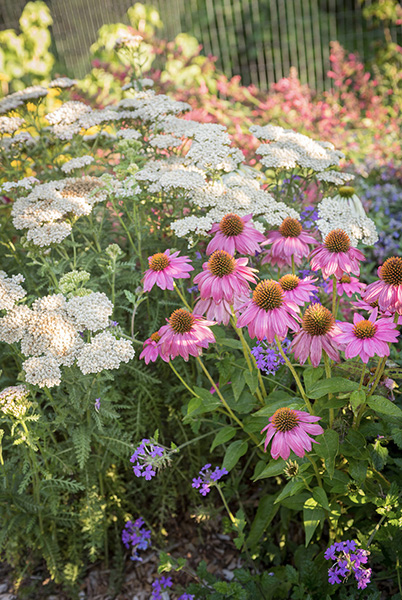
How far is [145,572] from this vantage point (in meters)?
2.35

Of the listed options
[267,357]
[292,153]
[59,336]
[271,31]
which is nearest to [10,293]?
[59,336]

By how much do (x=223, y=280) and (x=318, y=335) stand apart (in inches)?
12.9

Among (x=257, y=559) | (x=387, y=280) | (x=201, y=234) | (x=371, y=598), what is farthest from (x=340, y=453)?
(x=201, y=234)

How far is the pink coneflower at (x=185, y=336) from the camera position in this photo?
5.12ft

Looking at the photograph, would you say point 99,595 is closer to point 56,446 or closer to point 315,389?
point 56,446

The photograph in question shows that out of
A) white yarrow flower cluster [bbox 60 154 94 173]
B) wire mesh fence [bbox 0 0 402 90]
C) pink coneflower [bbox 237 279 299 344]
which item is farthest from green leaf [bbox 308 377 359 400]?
wire mesh fence [bbox 0 0 402 90]

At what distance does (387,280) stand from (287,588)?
1.25m

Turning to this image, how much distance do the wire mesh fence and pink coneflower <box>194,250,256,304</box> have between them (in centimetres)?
721

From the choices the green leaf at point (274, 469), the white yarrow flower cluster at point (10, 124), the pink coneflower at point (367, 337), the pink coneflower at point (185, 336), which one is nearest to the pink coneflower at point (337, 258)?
the pink coneflower at point (367, 337)

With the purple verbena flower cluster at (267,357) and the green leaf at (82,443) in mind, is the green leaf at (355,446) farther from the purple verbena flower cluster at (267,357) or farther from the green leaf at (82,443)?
the green leaf at (82,443)

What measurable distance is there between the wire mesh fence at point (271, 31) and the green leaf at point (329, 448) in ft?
24.2

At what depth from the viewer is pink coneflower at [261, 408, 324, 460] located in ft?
4.59

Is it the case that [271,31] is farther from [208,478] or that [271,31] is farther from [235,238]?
[208,478]

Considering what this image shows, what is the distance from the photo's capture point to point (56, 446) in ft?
6.87
